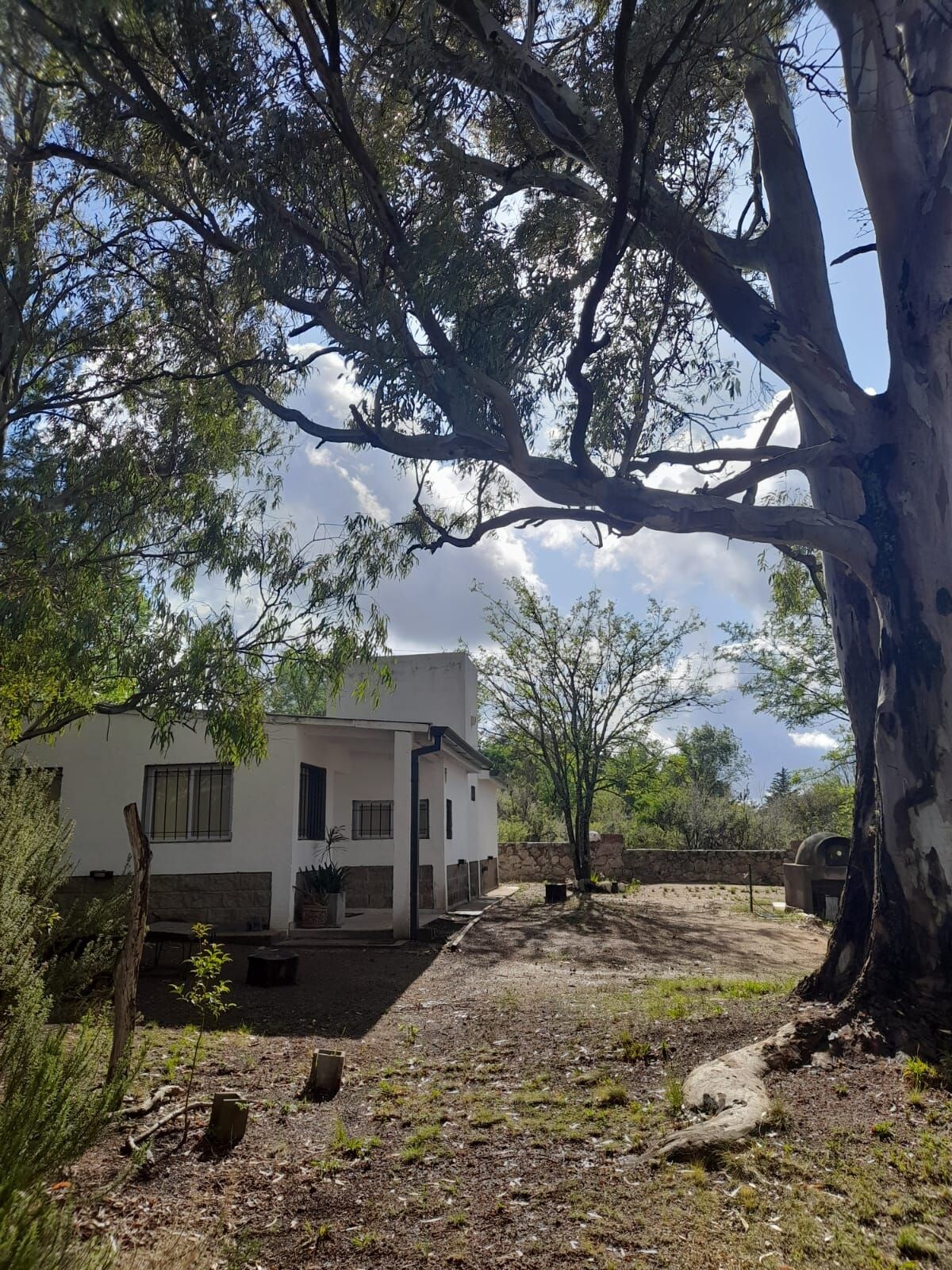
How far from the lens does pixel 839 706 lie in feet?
85.3

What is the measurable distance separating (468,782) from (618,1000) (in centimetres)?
1300

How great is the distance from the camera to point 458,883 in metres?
19.2

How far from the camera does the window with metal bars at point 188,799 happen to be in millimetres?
14141

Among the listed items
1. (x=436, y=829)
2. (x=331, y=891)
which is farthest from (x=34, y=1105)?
(x=436, y=829)

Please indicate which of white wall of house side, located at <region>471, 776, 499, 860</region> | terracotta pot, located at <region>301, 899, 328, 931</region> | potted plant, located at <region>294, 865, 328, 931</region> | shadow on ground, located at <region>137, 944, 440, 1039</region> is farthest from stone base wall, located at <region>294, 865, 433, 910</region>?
shadow on ground, located at <region>137, 944, 440, 1039</region>

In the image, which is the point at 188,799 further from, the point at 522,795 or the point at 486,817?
the point at 522,795

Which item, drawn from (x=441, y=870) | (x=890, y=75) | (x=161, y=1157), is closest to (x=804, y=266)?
(x=890, y=75)

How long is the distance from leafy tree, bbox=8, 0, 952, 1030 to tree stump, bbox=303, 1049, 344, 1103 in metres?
3.46

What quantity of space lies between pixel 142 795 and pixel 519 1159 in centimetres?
1144

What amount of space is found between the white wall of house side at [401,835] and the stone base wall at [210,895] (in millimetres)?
2085

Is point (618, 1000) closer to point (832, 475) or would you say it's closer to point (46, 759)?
point (832, 475)

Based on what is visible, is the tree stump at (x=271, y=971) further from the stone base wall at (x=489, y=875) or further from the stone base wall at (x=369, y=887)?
the stone base wall at (x=489, y=875)

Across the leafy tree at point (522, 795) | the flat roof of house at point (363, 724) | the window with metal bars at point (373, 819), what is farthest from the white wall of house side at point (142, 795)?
the leafy tree at point (522, 795)

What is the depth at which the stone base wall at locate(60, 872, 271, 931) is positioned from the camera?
13.7 m
